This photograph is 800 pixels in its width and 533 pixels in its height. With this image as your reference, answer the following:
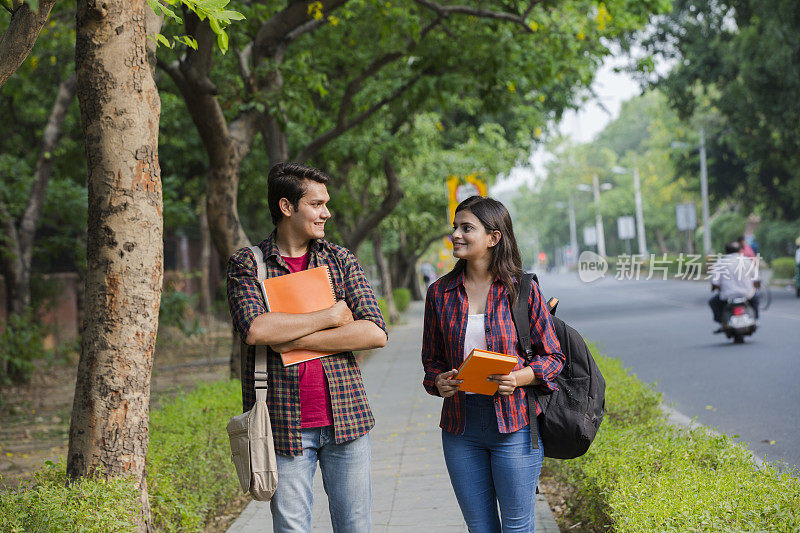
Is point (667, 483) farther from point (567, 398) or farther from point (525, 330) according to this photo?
point (525, 330)

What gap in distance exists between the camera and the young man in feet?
10.6

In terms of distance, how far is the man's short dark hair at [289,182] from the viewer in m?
3.35

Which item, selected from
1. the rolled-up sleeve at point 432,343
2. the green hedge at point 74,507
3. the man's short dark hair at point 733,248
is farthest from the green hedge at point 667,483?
the man's short dark hair at point 733,248

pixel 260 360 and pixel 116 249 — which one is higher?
pixel 116 249

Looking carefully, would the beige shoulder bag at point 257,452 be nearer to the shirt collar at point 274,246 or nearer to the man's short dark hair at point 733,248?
the shirt collar at point 274,246

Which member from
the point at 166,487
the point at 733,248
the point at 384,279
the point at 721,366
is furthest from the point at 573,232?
the point at 166,487

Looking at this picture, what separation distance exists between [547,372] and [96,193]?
7.23 feet

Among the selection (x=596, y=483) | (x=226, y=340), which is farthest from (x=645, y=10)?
(x=226, y=340)

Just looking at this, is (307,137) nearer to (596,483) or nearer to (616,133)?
(596,483)

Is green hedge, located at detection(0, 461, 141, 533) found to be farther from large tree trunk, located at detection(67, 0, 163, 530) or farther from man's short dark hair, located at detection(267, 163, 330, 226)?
man's short dark hair, located at detection(267, 163, 330, 226)

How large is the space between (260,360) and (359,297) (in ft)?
1.48

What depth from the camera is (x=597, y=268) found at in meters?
4.80

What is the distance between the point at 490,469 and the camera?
3.49 metres

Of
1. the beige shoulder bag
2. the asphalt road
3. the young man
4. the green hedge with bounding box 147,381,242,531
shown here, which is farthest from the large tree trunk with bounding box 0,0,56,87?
the asphalt road
